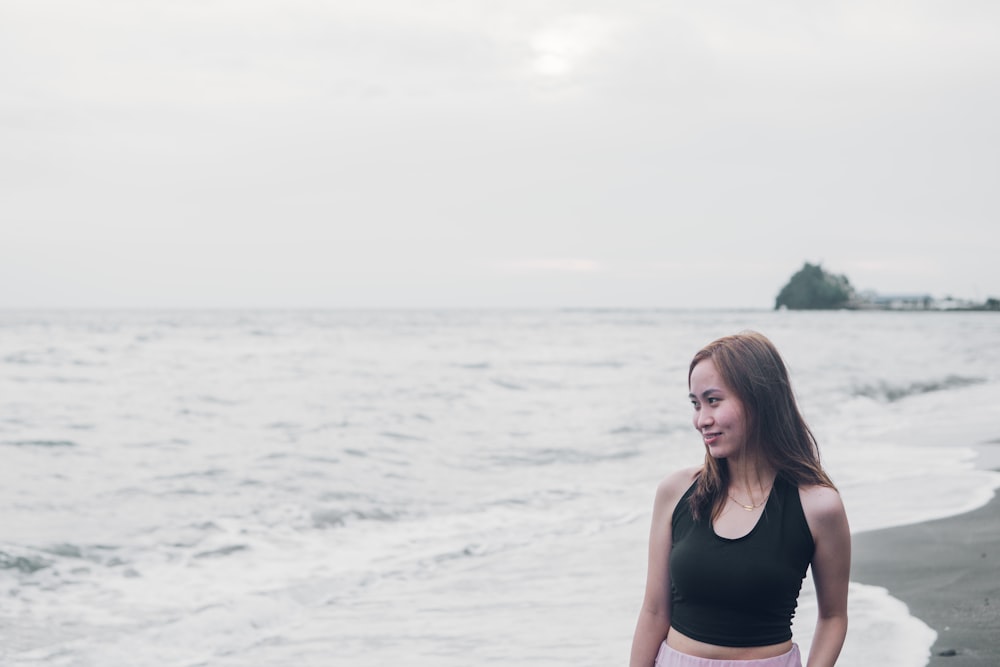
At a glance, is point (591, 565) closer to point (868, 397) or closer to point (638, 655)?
point (638, 655)

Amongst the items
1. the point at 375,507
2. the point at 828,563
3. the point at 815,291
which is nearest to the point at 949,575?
the point at 828,563

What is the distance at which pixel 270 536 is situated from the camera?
9.33 m

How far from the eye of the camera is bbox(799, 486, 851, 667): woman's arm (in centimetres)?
263

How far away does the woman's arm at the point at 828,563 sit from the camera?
8.62 feet

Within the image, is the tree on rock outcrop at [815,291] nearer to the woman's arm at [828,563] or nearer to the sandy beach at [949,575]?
the sandy beach at [949,575]

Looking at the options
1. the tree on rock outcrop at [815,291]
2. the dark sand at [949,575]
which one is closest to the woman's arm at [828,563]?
the dark sand at [949,575]

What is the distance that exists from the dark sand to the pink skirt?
2216mm

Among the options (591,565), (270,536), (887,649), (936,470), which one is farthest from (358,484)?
(887,649)

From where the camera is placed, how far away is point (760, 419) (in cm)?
274

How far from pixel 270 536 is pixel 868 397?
1864cm

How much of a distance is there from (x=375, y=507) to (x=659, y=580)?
829cm

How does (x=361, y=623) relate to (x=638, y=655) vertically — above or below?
below

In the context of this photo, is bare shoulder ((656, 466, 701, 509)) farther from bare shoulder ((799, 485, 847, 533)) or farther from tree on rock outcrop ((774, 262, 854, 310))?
tree on rock outcrop ((774, 262, 854, 310))

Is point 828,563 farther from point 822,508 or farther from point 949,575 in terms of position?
point 949,575
